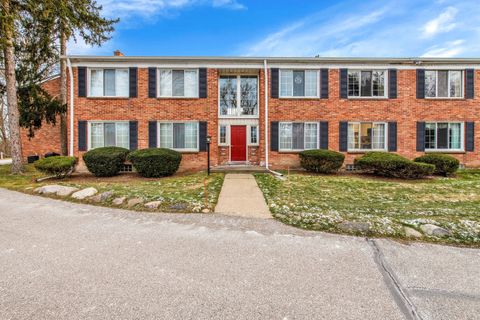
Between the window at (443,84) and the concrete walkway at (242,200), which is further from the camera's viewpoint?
the window at (443,84)

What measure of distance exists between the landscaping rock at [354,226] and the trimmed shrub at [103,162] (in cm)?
971

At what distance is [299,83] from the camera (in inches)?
504

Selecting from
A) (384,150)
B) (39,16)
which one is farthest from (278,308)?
(39,16)

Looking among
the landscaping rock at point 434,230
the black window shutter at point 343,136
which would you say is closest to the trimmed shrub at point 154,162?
the black window shutter at point 343,136

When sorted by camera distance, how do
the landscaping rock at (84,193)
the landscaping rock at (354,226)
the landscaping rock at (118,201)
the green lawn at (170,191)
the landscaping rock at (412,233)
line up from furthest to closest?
1. the landscaping rock at (84,193)
2. the landscaping rock at (118,201)
3. the green lawn at (170,191)
4. the landscaping rock at (354,226)
5. the landscaping rock at (412,233)

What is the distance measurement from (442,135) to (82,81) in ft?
61.1

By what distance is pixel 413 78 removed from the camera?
1266 cm

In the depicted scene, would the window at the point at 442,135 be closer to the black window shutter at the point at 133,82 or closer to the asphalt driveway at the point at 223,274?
the asphalt driveway at the point at 223,274

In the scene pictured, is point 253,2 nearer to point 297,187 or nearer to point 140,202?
point 297,187

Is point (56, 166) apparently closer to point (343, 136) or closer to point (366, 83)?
point (343, 136)

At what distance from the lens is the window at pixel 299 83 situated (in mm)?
12758

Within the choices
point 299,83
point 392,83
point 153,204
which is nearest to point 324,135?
point 299,83

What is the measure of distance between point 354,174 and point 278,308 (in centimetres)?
1076

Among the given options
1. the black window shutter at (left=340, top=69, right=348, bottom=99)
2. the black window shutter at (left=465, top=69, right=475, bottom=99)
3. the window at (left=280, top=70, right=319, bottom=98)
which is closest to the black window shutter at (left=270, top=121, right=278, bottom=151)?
the window at (left=280, top=70, right=319, bottom=98)
